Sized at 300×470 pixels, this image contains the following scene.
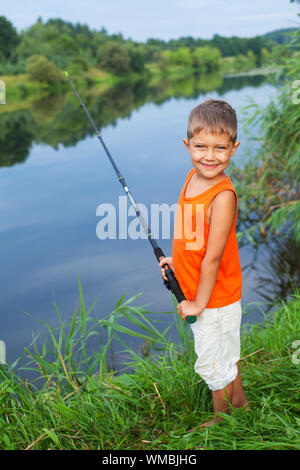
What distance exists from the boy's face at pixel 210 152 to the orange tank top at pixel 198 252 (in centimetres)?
6

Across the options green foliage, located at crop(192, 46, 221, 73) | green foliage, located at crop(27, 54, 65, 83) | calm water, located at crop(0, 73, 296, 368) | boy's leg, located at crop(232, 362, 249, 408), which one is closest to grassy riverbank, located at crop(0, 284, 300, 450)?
boy's leg, located at crop(232, 362, 249, 408)

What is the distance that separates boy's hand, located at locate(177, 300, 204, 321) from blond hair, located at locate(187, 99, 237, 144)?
0.62 m

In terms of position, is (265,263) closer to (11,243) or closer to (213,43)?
(11,243)

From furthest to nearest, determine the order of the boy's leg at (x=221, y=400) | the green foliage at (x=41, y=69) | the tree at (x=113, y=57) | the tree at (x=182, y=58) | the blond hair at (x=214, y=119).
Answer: the tree at (x=182, y=58) → the tree at (x=113, y=57) → the green foliage at (x=41, y=69) → the boy's leg at (x=221, y=400) → the blond hair at (x=214, y=119)

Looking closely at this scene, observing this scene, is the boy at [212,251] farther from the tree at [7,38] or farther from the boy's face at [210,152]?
the tree at [7,38]

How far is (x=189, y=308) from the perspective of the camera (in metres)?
1.65

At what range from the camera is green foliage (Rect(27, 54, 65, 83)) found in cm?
2403

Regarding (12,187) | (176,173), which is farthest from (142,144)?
(12,187)

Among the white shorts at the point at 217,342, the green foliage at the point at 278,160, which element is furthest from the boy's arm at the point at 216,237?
the green foliage at the point at 278,160

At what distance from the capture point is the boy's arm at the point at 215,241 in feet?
5.09

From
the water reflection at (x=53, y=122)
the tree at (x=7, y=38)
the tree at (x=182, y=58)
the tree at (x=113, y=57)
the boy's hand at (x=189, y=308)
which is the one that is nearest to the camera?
the boy's hand at (x=189, y=308)

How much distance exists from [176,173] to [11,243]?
4.33 m

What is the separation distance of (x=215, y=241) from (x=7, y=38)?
112 feet

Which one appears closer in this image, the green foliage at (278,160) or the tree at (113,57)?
the green foliage at (278,160)
